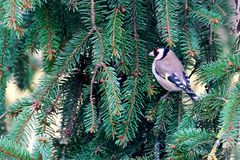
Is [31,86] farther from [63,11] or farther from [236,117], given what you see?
[236,117]

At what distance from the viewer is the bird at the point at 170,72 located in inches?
120

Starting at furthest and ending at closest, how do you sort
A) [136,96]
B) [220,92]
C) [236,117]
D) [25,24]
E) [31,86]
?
[31,86] < [25,24] < [136,96] < [220,92] < [236,117]

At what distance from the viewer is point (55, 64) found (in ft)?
9.57

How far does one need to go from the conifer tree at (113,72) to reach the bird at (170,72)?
4 centimetres

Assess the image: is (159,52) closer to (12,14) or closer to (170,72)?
(170,72)

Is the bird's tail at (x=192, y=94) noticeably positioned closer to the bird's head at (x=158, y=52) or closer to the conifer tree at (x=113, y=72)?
the conifer tree at (x=113, y=72)

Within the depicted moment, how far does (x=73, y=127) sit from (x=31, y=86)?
1410 millimetres

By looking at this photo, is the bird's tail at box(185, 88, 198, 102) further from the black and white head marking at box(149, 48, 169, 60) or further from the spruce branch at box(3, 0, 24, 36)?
the spruce branch at box(3, 0, 24, 36)

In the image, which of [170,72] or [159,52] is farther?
[170,72]

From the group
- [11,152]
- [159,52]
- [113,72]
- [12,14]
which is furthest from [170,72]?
[11,152]

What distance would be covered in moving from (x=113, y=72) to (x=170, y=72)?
1000 mm

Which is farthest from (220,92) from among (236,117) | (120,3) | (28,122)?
(28,122)

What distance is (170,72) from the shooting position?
372 centimetres

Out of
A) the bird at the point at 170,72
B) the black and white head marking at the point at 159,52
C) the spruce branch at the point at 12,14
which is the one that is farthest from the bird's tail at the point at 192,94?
the spruce branch at the point at 12,14
